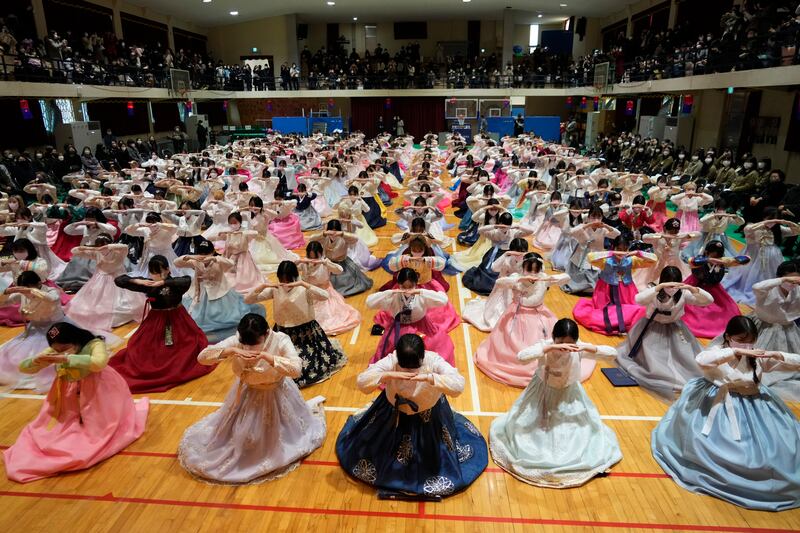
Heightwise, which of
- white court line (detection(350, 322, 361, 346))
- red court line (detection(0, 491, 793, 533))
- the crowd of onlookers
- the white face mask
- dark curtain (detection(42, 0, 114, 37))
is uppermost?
dark curtain (detection(42, 0, 114, 37))

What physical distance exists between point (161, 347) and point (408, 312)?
117 inches

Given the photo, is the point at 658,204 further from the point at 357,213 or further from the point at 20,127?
the point at 20,127

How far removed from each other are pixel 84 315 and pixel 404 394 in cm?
584

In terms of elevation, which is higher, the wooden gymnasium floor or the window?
the window

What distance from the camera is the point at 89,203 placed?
11625mm

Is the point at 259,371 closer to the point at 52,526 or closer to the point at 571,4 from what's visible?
the point at 52,526

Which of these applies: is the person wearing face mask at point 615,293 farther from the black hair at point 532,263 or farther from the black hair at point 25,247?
the black hair at point 25,247

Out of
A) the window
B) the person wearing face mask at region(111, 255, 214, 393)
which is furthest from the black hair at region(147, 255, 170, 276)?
the window

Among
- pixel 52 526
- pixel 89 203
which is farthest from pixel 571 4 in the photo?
pixel 52 526

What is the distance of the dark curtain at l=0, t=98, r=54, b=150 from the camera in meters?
20.1

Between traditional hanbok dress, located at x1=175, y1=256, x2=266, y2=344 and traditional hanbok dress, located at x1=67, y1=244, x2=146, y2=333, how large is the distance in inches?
37.5

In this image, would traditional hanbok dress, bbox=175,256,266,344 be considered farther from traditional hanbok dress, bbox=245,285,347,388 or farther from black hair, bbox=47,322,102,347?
black hair, bbox=47,322,102,347

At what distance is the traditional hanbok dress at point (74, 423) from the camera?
4.81m

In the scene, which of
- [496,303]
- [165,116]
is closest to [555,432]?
[496,303]
